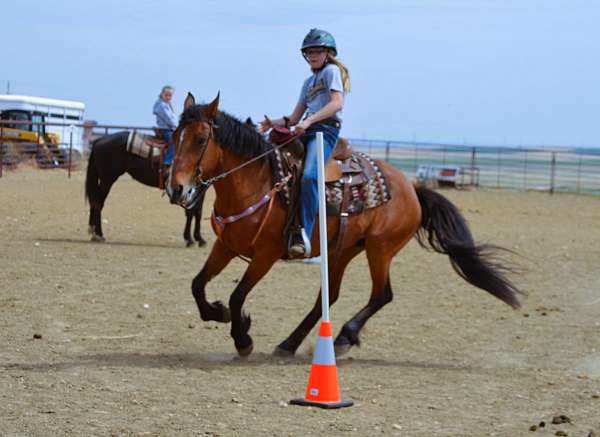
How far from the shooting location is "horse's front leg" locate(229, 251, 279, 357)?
25.7 feet

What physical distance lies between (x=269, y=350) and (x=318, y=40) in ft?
8.27

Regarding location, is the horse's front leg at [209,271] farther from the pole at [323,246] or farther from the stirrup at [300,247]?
the pole at [323,246]

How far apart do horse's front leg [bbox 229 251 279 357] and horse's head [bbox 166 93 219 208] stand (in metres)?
0.71

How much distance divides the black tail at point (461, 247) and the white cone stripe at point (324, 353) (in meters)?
2.80

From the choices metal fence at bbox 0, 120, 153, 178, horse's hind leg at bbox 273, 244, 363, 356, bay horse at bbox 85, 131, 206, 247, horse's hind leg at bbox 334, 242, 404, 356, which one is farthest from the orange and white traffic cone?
metal fence at bbox 0, 120, 153, 178

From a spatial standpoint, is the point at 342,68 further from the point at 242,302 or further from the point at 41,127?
the point at 41,127

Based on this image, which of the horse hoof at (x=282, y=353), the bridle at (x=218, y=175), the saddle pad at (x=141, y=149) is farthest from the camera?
the saddle pad at (x=141, y=149)

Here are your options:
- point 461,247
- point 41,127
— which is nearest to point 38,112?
point 41,127

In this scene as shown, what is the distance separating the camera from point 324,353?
257 inches

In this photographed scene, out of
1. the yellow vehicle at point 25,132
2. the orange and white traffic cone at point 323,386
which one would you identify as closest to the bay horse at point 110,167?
the orange and white traffic cone at point 323,386

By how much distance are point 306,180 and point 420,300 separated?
3540 millimetres

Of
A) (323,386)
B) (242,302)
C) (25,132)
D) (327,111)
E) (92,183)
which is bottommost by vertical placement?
(323,386)

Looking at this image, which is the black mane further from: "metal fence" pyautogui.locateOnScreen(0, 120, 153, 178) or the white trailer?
the white trailer

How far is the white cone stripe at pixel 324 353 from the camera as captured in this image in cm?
647
